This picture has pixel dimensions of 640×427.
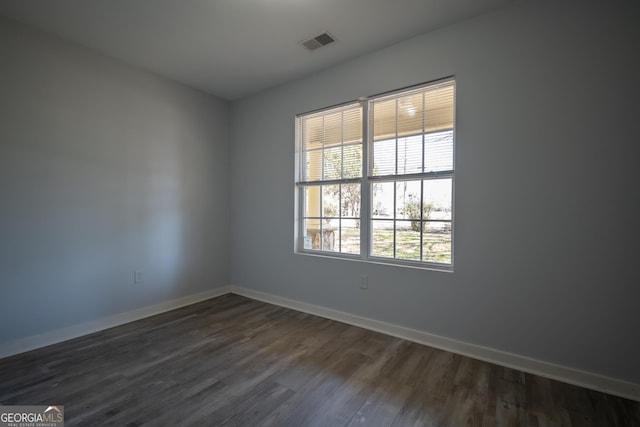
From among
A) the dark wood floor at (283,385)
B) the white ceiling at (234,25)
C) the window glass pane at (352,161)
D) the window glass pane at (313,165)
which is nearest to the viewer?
the dark wood floor at (283,385)

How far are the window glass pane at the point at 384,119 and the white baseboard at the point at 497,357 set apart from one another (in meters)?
1.88

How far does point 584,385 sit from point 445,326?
0.91m

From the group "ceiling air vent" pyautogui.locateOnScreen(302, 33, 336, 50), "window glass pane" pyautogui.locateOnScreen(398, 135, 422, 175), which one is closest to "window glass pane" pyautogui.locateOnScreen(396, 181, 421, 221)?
"window glass pane" pyautogui.locateOnScreen(398, 135, 422, 175)

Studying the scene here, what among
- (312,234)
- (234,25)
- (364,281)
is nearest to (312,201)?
(312,234)

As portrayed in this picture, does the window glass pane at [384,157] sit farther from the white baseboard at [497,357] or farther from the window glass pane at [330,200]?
the white baseboard at [497,357]

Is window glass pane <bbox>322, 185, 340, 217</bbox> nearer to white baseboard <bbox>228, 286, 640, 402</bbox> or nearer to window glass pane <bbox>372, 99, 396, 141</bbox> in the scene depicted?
window glass pane <bbox>372, 99, 396, 141</bbox>

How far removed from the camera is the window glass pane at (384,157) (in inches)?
113

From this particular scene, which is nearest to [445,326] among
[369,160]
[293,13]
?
[369,160]

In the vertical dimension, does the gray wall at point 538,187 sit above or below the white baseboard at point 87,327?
above

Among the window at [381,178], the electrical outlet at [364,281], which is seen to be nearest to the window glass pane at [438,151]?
the window at [381,178]

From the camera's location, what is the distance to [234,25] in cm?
249

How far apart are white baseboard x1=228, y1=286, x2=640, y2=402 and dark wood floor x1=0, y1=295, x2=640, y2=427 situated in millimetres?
74

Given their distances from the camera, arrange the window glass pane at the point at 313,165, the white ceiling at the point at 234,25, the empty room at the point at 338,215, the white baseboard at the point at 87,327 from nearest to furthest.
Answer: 1. the empty room at the point at 338,215
2. the white ceiling at the point at 234,25
3. the white baseboard at the point at 87,327
4. the window glass pane at the point at 313,165

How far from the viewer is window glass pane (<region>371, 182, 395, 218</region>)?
114 inches
